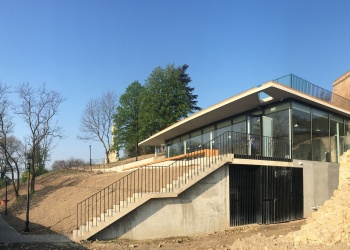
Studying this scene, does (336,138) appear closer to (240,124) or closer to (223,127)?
(240,124)

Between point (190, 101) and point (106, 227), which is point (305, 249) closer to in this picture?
point (106, 227)

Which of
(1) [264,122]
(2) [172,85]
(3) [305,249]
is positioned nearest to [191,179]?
(3) [305,249]

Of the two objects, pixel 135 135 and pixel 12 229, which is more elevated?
pixel 135 135

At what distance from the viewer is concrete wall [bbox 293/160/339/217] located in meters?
16.3

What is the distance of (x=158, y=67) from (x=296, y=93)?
3078 centimetres

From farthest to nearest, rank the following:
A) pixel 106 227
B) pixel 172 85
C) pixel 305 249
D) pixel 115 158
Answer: pixel 115 158
pixel 172 85
pixel 106 227
pixel 305 249

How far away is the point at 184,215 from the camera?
12469 mm

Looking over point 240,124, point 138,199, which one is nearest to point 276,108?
point 240,124

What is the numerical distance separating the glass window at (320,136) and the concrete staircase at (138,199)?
7.01 meters

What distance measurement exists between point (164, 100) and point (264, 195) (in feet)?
92.4

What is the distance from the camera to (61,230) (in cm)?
1298

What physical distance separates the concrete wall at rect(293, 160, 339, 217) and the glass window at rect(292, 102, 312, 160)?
476 mm

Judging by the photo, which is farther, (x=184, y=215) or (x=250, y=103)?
(x=250, y=103)

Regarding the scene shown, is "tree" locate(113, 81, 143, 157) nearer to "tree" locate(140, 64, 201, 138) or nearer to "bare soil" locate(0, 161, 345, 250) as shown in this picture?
"tree" locate(140, 64, 201, 138)
